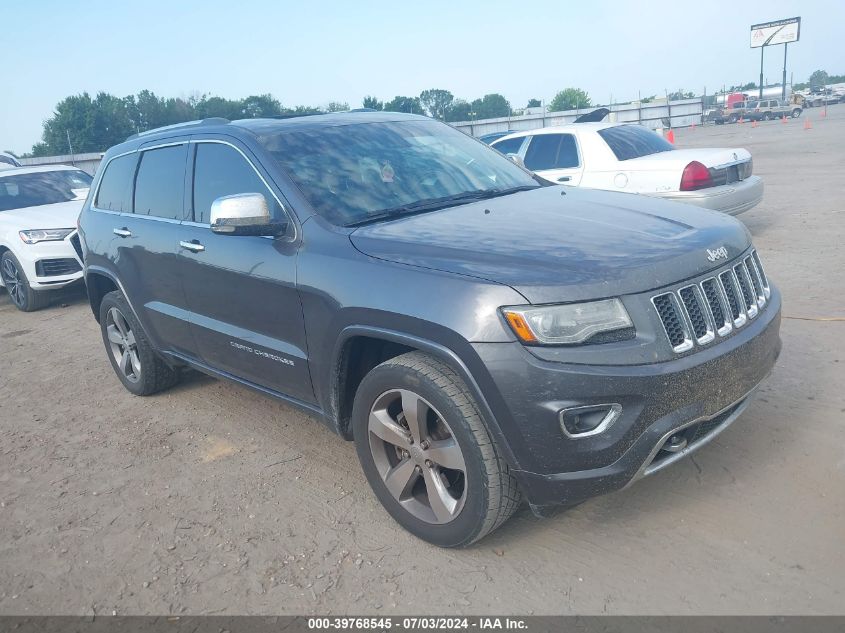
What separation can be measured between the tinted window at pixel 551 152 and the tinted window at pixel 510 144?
259mm

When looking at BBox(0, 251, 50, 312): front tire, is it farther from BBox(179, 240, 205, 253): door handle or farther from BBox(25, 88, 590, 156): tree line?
BBox(25, 88, 590, 156): tree line

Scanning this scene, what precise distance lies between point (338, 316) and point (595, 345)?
1.14m

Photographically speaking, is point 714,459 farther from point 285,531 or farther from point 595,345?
point 285,531

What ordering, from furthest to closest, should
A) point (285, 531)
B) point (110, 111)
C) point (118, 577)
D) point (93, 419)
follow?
point (110, 111) < point (93, 419) < point (285, 531) < point (118, 577)

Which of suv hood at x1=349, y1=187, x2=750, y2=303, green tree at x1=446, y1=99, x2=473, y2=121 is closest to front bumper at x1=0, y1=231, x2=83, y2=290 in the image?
suv hood at x1=349, y1=187, x2=750, y2=303

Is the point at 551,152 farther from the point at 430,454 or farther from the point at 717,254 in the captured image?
the point at 430,454

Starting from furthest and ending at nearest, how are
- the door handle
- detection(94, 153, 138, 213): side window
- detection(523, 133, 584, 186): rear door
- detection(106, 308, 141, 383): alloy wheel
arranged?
detection(523, 133, 584, 186): rear door, detection(106, 308, 141, 383): alloy wheel, detection(94, 153, 138, 213): side window, the door handle

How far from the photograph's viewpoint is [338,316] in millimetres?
3111

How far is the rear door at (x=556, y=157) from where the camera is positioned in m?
8.75

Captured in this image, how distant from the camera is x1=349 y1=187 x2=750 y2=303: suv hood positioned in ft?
8.64

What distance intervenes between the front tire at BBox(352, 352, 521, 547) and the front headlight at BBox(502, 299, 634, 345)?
14.1 inches

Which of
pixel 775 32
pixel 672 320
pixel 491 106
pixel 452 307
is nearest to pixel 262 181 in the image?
pixel 452 307

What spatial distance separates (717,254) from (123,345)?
418 centimetres

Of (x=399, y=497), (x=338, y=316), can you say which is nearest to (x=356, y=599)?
(x=399, y=497)
